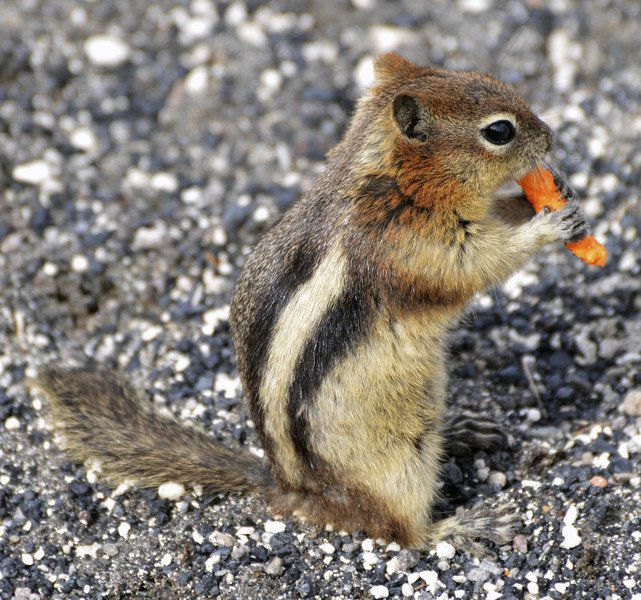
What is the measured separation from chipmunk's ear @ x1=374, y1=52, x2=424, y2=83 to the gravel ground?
4.03 ft

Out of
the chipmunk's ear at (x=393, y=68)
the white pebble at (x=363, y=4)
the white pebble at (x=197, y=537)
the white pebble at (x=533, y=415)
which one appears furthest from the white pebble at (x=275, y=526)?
the white pebble at (x=363, y=4)

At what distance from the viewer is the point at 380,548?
3.86 m

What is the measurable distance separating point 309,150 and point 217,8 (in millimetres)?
1424

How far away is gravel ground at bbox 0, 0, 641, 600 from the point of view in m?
3.82

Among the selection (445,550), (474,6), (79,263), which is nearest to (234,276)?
(79,263)

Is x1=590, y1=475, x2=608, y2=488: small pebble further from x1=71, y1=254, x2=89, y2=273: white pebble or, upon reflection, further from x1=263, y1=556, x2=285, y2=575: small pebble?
x1=71, y1=254, x2=89, y2=273: white pebble

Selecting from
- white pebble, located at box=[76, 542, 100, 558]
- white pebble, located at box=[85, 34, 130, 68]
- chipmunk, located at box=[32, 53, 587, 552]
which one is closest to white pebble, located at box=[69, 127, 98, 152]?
white pebble, located at box=[85, 34, 130, 68]

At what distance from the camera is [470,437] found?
414 cm

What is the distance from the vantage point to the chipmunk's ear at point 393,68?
3.84 m

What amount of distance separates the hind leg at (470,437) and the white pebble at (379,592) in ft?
2.31

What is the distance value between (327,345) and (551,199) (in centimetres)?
117

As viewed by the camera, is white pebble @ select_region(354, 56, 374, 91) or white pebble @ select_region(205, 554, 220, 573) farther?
white pebble @ select_region(354, 56, 374, 91)

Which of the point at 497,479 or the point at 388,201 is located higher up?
the point at 388,201

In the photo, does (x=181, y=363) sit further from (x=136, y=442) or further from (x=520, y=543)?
(x=520, y=543)
